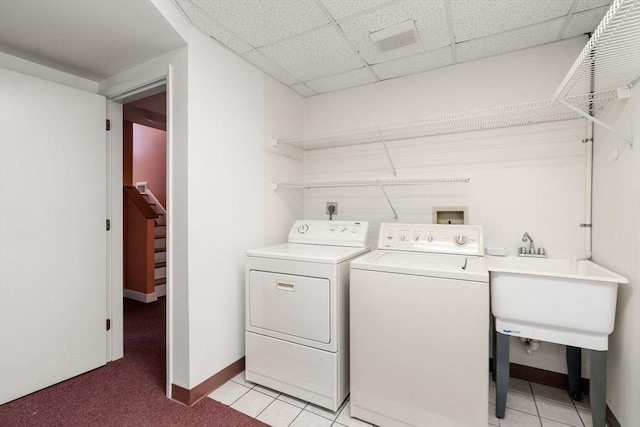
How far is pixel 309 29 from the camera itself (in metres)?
1.78

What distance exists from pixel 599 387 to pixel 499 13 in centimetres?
202

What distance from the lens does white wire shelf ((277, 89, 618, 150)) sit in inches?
66.0

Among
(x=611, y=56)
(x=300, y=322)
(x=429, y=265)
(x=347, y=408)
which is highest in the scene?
(x=611, y=56)

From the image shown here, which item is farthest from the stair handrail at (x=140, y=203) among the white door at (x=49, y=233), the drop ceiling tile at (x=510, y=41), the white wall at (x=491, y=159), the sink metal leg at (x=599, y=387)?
the sink metal leg at (x=599, y=387)

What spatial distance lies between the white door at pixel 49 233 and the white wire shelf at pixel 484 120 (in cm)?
145

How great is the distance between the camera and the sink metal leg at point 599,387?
138 cm

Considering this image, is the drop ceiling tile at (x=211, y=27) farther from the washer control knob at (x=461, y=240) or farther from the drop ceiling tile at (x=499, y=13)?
the washer control knob at (x=461, y=240)

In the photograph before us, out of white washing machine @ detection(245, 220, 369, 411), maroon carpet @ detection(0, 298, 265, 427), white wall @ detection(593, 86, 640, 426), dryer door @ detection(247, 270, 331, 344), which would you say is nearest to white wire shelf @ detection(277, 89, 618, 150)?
white wall @ detection(593, 86, 640, 426)

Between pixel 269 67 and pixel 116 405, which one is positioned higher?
pixel 269 67

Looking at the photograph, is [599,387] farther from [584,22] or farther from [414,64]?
[414,64]

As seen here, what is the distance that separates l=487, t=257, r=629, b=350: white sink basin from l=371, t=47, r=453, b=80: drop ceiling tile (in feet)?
5.06

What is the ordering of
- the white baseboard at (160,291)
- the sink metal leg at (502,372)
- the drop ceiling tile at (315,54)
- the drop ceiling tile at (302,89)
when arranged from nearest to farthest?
the sink metal leg at (502,372) → the drop ceiling tile at (315,54) → the drop ceiling tile at (302,89) → the white baseboard at (160,291)

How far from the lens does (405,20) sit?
169cm

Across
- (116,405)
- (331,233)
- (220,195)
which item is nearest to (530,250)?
(331,233)
